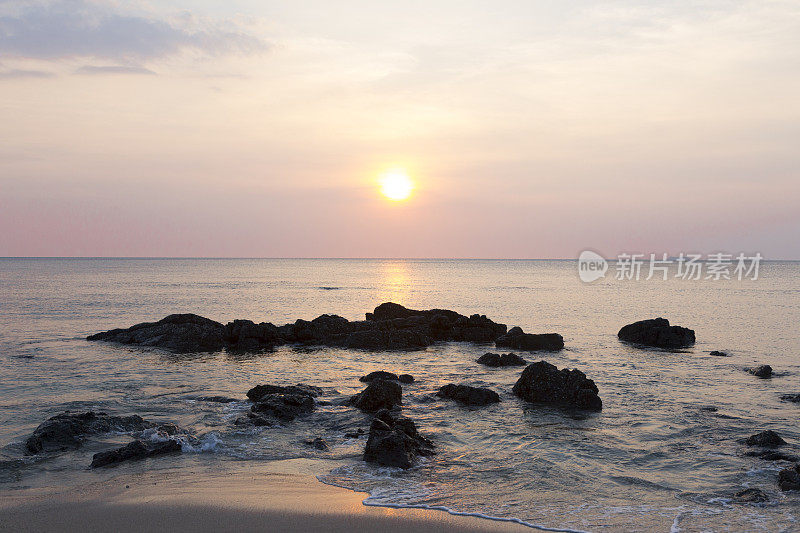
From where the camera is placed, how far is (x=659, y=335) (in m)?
33.2

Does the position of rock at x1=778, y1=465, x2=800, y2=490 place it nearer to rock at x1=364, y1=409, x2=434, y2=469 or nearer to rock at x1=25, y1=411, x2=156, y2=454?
rock at x1=364, y1=409, x2=434, y2=469

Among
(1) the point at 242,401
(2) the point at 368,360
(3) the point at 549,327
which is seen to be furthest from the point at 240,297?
(1) the point at 242,401

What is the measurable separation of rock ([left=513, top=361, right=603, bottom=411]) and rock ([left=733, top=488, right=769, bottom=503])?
22.9 ft

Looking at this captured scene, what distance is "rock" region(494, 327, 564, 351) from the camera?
3164 cm

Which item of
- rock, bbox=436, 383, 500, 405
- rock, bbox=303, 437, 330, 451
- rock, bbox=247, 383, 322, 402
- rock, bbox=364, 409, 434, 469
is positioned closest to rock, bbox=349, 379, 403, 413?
rock, bbox=436, 383, 500, 405

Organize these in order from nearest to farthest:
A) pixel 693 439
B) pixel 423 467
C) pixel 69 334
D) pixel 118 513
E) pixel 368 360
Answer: pixel 118 513 → pixel 423 467 → pixel 693 439 → pixel 368 360 → pixel 69 334

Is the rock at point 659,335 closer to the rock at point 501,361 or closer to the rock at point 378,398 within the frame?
the rock at point 501,361

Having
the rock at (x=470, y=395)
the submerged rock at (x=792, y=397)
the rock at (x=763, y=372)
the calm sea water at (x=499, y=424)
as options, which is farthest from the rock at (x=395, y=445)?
the rock at (x=763, y=372)

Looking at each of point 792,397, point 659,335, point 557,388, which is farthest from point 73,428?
point 659,335

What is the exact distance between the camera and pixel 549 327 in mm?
42656

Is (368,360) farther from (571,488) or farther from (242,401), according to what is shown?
(571,488)

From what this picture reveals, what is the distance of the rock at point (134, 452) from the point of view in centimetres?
1191

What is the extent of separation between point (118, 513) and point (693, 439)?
1290 centimetres

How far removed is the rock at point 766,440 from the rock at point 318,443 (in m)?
10.1
